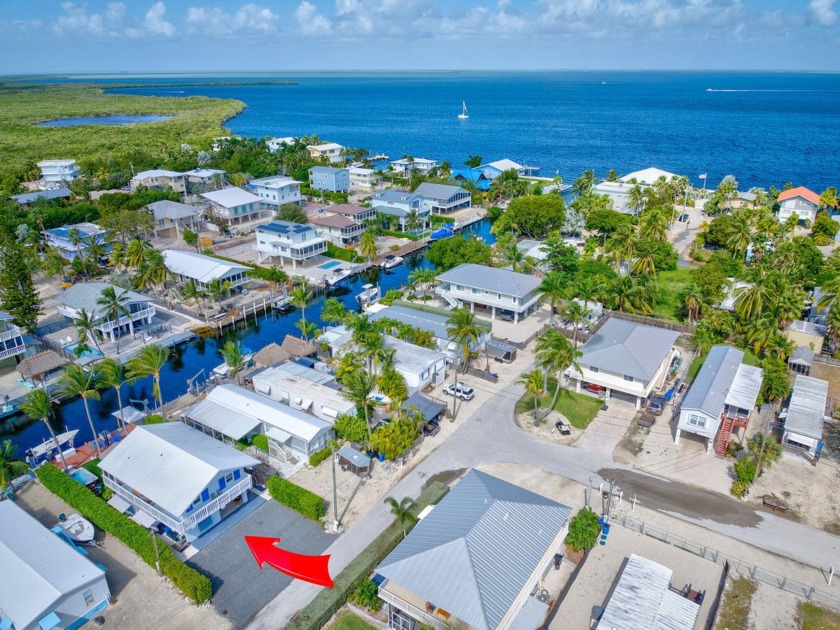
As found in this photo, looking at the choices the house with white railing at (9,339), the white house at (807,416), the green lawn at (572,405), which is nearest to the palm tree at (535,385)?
the green lawn at (572,405)

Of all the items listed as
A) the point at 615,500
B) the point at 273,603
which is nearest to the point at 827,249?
the point at 615,500

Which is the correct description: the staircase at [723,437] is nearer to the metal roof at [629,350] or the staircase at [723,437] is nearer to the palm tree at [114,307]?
the metal roof at [629,350]

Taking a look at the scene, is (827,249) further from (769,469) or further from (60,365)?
(60,365)

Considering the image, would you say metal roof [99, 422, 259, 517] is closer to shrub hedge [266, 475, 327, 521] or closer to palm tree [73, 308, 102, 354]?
shrub hedge [266, 475, 327, 521]

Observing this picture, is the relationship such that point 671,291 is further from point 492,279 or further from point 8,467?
point 8,467

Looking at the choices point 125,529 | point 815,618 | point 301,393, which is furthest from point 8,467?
point 815,618
